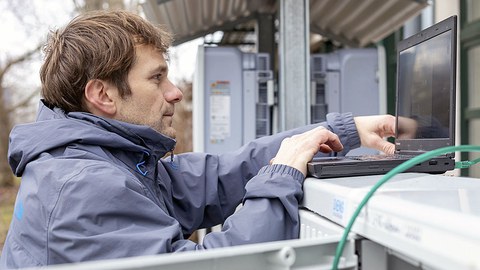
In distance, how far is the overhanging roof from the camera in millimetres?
3174

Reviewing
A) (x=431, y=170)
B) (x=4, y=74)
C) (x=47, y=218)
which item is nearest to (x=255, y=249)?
(x=47, y=218)

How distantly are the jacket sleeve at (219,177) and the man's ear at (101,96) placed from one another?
0.32 metres

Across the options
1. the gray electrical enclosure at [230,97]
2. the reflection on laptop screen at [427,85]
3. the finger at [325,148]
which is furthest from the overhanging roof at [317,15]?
the finger at [325,148]

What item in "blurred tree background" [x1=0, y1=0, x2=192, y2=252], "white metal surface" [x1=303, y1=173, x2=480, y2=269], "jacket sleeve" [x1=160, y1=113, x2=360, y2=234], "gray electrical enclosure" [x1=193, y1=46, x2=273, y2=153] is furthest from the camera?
"blurred tree background" [x1=0, y1=0, x2=192, y2=252]

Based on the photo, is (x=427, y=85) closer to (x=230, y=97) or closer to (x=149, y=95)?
(x=149, y=95)

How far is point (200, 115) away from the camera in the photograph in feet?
9.71

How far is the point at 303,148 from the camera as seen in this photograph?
4.67 feet

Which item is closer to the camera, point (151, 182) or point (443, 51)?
point (443, 51)

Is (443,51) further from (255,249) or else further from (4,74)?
(4,74)

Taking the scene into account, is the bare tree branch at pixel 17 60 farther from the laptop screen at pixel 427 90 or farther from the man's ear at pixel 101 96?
the laptop screen at pixel 427 90

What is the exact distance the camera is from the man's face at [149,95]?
62.5 inches

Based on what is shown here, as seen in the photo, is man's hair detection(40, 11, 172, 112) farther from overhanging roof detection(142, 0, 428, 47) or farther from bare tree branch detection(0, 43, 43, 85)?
bare tree branch detection(0, 43, 43, 85)

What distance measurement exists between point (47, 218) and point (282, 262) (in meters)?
0.64

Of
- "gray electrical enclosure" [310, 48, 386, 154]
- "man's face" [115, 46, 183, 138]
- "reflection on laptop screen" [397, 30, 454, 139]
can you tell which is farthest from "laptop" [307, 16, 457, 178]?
"gray electrical enclosure" [310, 48, 386, 154]
